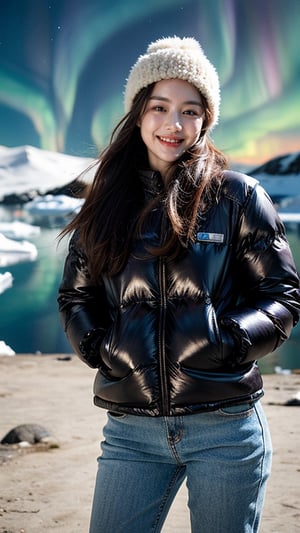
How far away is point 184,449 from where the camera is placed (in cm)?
126

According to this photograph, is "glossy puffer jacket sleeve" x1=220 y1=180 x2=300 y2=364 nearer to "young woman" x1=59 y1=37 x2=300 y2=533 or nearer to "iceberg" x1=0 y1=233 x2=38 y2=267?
"young woman" x1=59 y1=37 x2=300 y2=533

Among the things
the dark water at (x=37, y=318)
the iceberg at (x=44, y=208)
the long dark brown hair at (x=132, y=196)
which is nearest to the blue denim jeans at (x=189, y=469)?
the long dark brown hair at (x=132, y=196)

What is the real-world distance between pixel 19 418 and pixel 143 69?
3217 millimetres

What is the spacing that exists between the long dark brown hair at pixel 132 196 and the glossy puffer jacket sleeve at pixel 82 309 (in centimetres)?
3

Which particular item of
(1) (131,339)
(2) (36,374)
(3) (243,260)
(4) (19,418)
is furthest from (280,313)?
(2) (36,374)

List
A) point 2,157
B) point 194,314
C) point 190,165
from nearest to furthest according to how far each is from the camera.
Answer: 1. point 194,314
2. point 190,165
3. point 2,157

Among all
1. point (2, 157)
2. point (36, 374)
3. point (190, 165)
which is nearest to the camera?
point (190, 165)

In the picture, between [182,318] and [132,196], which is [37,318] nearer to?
[132,196]

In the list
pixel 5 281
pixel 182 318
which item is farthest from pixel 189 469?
pixel 5 281

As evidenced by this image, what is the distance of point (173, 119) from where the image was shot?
1.36 metres

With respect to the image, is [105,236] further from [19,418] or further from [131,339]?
[19,418]

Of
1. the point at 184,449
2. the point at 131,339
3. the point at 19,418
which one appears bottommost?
the point at 19,418

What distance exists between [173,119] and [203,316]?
1.08 feet

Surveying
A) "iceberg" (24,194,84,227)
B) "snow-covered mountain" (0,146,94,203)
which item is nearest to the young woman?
"snow-covered mountain" (0,146,94,203)
